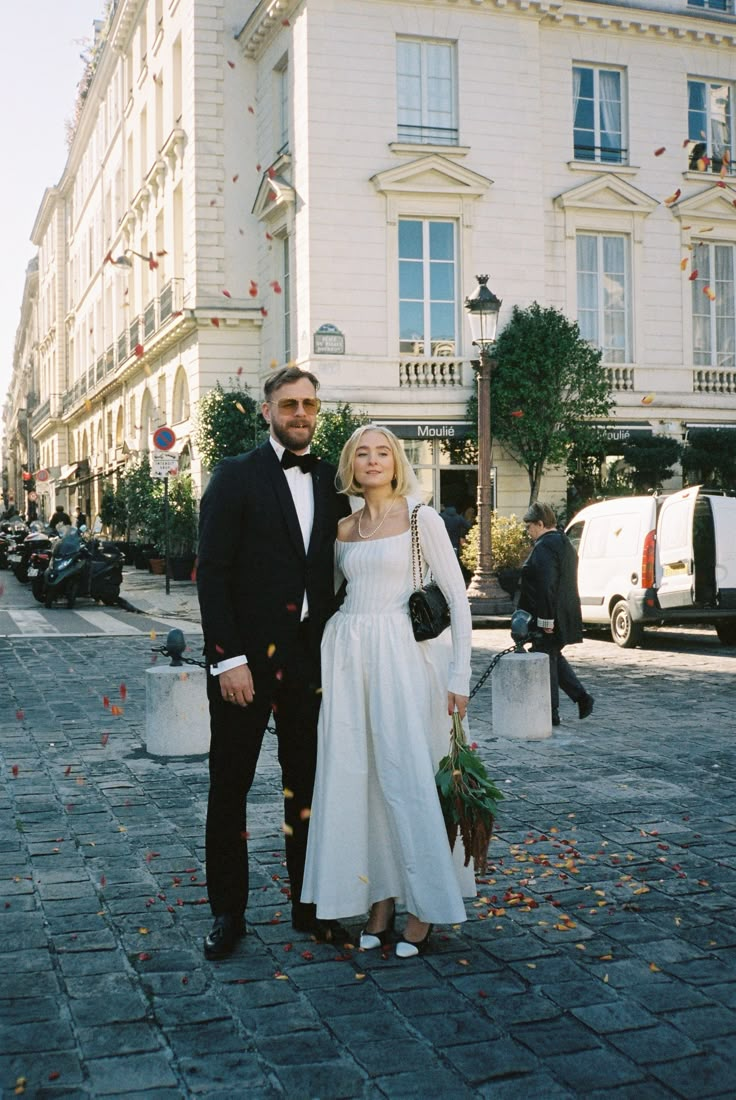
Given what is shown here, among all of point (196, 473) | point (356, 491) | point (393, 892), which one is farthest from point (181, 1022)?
point (196, 473)

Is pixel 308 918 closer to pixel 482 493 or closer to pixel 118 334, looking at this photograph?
pixel 482 493

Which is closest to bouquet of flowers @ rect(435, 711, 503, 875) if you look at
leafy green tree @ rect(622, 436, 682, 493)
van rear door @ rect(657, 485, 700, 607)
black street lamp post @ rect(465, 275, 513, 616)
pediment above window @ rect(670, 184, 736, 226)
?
van rear door @ rect(657, 485, 700, 607)

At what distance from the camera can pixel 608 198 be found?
24.5 meters

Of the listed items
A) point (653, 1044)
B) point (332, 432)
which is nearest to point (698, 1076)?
point (653, 1044)

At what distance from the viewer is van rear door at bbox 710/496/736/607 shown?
1289 cm

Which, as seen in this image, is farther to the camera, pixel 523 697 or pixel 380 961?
pixel 523 697

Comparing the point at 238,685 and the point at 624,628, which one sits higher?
the point at 238,685

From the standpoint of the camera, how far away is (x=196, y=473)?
2686 cm

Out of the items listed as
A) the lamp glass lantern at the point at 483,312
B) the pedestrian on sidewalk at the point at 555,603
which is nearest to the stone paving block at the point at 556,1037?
the pedestrian on sidewalk at the point at 555,603

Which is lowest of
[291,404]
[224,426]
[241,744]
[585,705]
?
[585,705]

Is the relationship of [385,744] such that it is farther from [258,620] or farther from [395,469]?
[395,469]

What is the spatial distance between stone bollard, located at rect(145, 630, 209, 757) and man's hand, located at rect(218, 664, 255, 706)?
3507 millimetres

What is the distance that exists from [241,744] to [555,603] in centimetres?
494

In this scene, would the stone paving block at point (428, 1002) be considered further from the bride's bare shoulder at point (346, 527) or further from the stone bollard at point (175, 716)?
the stone bollard at point (175, 716)
